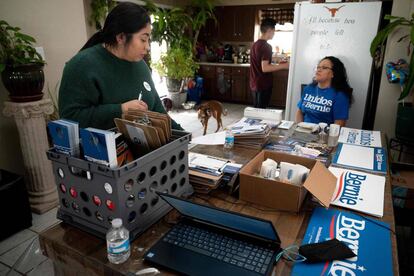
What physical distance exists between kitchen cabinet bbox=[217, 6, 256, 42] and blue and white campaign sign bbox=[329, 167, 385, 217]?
5.55m

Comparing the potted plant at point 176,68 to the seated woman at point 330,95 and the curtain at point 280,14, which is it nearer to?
the curtain at point 280,14

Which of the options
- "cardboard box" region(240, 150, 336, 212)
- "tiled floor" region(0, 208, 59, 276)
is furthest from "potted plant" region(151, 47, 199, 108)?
"cardboard box" region(240, 150, 336, 212)

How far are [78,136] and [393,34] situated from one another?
9.99 ft

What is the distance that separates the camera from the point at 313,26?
9.95 feet

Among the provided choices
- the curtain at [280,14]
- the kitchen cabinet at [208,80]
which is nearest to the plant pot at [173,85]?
the kitchen cabinet at [208,80]

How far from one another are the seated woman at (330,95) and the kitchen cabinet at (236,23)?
14.0 ft

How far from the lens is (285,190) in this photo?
1.10 meters

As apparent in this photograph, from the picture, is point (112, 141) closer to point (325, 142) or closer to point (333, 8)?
point (325, 142)

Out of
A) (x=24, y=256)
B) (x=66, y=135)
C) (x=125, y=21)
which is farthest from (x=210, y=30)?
(x=66, y=135)

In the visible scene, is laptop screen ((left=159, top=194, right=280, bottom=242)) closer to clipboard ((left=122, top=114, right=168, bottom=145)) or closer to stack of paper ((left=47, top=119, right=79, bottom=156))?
clipboard ((left=122, top=114, right=168, bottom=145))

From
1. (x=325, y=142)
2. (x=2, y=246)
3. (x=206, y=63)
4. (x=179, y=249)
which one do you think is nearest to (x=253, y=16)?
(x=206, y=63)

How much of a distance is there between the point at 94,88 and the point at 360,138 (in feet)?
5.35

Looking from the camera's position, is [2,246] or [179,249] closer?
[179,249]

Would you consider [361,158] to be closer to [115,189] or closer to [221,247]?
[221,247]
